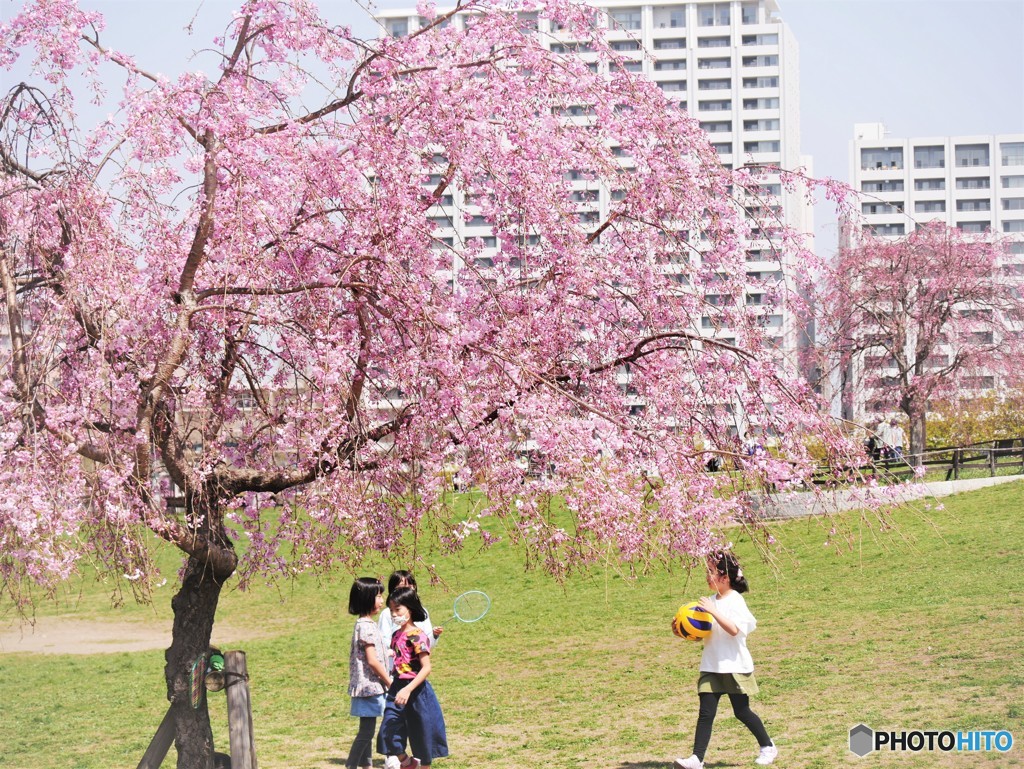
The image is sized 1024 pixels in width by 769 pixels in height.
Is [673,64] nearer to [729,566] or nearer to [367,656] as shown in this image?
[729,566]

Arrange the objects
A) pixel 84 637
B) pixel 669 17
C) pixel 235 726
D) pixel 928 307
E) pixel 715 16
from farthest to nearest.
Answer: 1. pixel 669 17
2. pixel 715 16
3. pixel 928 307
4. pixel 84 637
5. pixel 235 726

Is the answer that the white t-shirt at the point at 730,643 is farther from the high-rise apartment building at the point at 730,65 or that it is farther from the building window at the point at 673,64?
the building window at the point at 673,64

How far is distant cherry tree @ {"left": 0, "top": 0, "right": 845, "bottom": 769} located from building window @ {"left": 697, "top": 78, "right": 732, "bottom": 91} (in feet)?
248

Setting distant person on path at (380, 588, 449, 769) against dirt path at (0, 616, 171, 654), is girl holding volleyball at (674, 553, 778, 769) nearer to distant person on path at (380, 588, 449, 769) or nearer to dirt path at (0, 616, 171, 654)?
distant person on path at (380, 588, 449, 769)

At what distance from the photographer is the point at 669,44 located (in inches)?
3191

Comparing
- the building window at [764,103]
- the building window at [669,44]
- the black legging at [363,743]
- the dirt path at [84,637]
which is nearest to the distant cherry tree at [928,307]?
the dirt path at [84,637]

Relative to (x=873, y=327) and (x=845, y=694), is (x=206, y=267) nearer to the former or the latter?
(x=845, y=694)

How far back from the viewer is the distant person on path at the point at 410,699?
6.51 metres

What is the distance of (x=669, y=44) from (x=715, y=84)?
4276 millimetres

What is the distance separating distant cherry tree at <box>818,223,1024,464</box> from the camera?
95.6 ft

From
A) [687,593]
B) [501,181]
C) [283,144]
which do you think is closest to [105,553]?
[283,144]

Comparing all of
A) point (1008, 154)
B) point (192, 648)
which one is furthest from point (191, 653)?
point (1008, 154)

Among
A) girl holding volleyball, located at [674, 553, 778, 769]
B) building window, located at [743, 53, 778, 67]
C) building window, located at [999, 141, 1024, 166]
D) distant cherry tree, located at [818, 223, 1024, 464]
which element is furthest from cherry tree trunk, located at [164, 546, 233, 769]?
building window, located at [999, 141, 1024, 166]

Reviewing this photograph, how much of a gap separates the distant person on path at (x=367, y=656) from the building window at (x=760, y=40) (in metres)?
78.6
